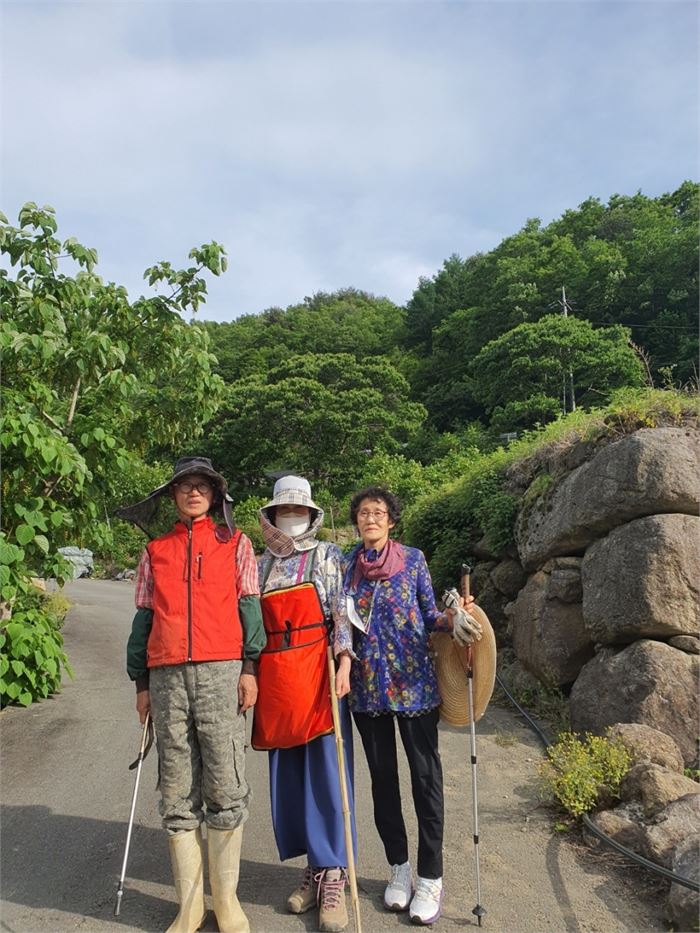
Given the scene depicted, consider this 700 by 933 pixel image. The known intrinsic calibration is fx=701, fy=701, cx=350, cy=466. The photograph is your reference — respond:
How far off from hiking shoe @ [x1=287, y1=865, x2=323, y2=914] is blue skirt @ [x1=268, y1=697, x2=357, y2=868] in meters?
0.10

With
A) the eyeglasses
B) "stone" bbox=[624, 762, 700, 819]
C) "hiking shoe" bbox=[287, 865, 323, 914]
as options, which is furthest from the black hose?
the eyeglasses

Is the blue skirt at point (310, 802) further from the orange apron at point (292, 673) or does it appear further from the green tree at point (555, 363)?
the green tree at point (555, 363)

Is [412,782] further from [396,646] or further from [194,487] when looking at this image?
[194,487]

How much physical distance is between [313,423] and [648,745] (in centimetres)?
2324

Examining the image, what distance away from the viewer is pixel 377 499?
3555mm

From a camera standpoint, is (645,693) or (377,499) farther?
(645,693)

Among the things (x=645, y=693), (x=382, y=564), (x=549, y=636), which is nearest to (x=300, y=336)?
(x=549, y=636)

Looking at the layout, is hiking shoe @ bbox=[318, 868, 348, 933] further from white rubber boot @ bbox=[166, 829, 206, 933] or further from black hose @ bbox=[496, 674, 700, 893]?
black hose @ bbox=[496, 674, 700, 893]

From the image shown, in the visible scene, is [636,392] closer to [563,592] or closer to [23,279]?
[563,592]

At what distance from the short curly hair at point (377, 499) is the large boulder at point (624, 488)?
304 centimetres

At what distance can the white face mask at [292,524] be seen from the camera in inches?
137

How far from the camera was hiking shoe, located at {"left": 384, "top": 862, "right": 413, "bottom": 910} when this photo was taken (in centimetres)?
324

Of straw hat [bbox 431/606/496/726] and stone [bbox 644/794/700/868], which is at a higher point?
straw hat [bbox 431/606/496/726]

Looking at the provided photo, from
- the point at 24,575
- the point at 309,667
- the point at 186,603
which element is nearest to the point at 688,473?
the point at 309,667
